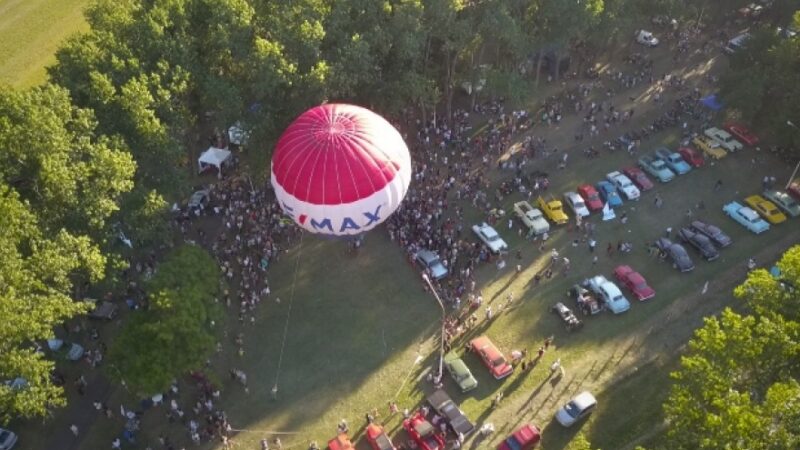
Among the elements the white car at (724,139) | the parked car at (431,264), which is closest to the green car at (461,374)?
the parked car at (431,264)

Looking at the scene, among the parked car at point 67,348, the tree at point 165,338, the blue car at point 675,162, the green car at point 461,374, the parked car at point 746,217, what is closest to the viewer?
the tree at point 165,338

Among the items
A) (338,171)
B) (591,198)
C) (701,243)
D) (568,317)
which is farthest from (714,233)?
(338,171)

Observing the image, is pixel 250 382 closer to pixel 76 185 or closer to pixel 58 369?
pixel 58 369

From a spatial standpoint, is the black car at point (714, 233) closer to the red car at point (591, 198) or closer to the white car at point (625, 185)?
the white car at point (625, 185)

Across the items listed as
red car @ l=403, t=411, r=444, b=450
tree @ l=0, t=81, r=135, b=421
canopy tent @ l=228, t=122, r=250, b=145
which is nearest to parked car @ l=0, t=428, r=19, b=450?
tree @ l=0, t=81, r=135, b=421

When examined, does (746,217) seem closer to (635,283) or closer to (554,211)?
(635,283)

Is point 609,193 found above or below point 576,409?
above
